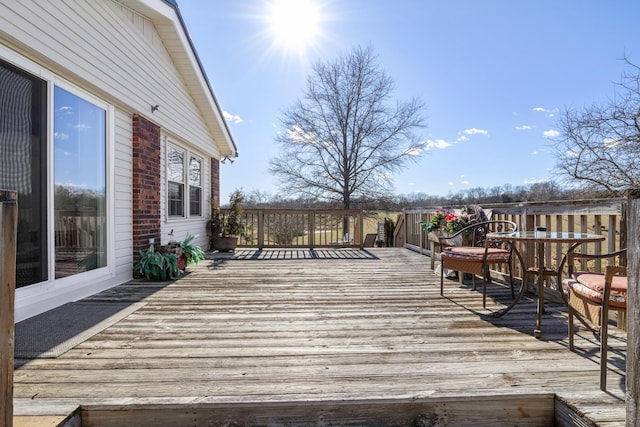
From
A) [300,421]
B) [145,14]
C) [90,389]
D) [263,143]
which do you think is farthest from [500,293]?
[263,143]

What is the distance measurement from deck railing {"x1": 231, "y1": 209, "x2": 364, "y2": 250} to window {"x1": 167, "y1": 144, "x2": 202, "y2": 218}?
1219mm

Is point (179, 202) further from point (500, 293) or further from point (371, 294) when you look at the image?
point (500, 293)

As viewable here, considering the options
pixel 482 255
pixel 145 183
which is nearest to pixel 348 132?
pixel 145 183

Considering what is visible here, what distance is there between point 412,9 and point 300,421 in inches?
359

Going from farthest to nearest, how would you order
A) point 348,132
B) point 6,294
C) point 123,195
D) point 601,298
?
point 348,132
point 123,195
point 601,298
point 6,294

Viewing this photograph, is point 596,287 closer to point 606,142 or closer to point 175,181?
point 175,181

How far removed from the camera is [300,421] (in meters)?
1.51

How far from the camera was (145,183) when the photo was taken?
15.2 feet

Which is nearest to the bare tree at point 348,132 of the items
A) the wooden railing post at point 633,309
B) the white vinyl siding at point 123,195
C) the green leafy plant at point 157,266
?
the white vinyl siding at point 123,195

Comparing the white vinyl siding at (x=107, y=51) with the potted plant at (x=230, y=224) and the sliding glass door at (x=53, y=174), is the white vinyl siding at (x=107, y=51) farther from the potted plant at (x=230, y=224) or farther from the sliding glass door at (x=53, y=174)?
the potted plant at (x=230, y=224)

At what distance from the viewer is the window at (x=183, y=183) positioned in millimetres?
5828

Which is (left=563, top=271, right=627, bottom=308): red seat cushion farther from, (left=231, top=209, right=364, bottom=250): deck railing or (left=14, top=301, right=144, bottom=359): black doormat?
(left=231, top=209, right=364, bottom=250): deck railing

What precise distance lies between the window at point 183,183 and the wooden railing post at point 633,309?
585cm

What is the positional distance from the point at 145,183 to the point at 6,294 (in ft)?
12.7
